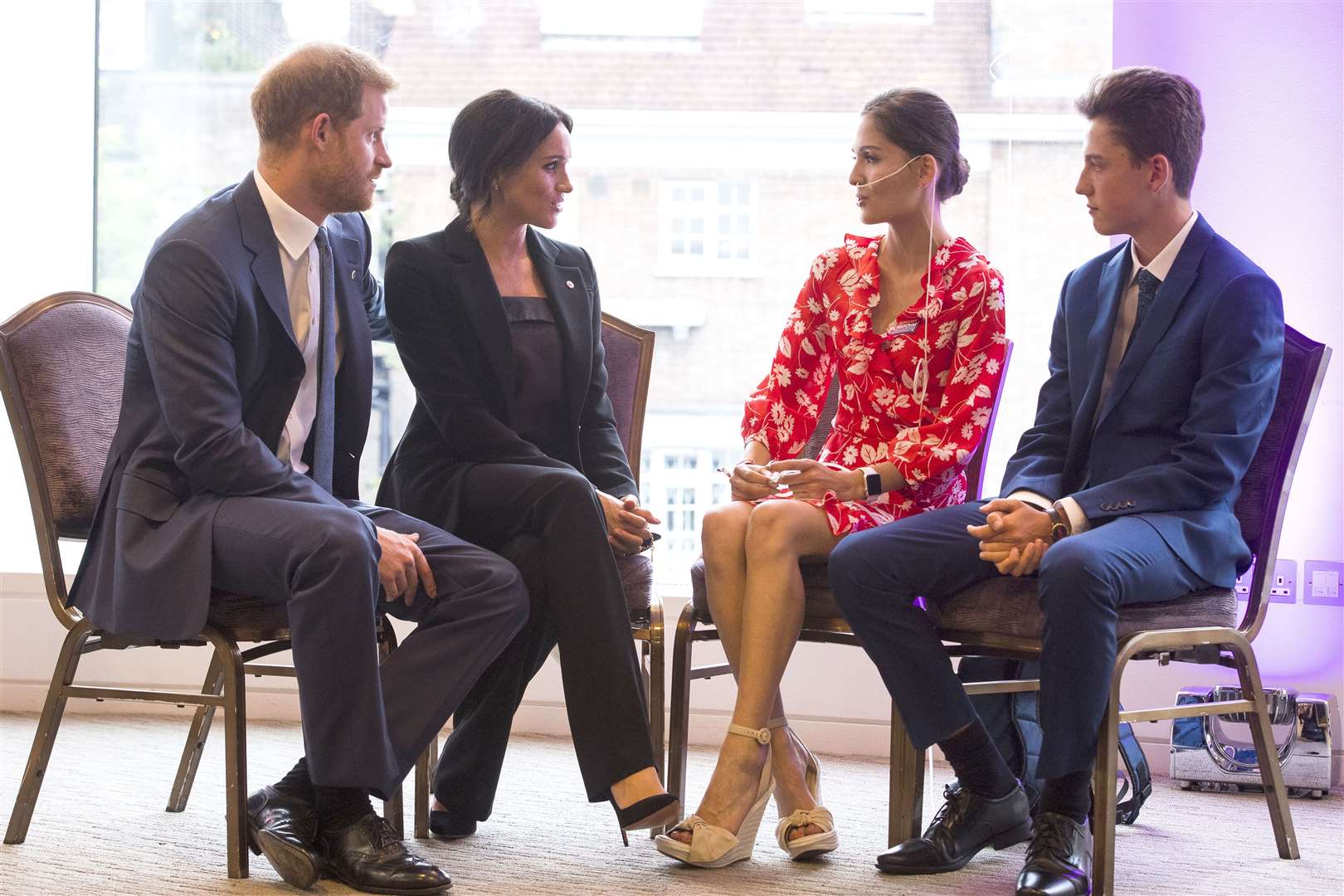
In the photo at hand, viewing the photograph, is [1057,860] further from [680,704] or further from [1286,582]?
[1286,582]

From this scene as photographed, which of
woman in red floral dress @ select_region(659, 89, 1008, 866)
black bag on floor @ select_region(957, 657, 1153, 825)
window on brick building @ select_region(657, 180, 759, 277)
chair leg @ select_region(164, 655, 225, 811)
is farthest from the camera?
window on brick building @ select_region(657, 180, 759, 277)

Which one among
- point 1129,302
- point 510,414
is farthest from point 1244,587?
point 510,414

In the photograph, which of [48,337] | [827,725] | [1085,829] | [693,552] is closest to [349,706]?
[48,337]

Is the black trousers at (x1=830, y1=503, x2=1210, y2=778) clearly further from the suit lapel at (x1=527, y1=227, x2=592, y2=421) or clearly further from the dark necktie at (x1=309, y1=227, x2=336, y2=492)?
the dark necktie at (x1=309, y1=227, x2=336, y2=492)

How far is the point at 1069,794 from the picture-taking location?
2.07m

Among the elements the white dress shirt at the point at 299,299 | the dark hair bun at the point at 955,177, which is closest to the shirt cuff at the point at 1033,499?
the dark hair bun at the point at 955,177

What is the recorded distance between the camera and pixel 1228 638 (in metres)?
2.21

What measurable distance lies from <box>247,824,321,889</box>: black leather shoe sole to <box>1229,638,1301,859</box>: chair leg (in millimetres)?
1503

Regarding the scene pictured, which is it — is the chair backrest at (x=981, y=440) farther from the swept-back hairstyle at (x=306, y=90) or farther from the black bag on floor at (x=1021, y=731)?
the swept-back hairstyle at (x=306, y=90)

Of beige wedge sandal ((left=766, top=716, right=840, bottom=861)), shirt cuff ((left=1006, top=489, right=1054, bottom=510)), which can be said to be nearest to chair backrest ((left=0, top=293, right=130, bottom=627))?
beige wedge sandal ((left=766, top=716, right=840, bottom=861))

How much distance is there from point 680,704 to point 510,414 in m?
0.59

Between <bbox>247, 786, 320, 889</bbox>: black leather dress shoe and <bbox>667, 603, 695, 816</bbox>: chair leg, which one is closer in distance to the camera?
<bbox>247, 786, 320, 889</bbox>: black leather dress shoe

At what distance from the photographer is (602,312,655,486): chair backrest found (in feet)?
8.90

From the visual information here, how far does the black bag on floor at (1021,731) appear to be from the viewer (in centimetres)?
246
